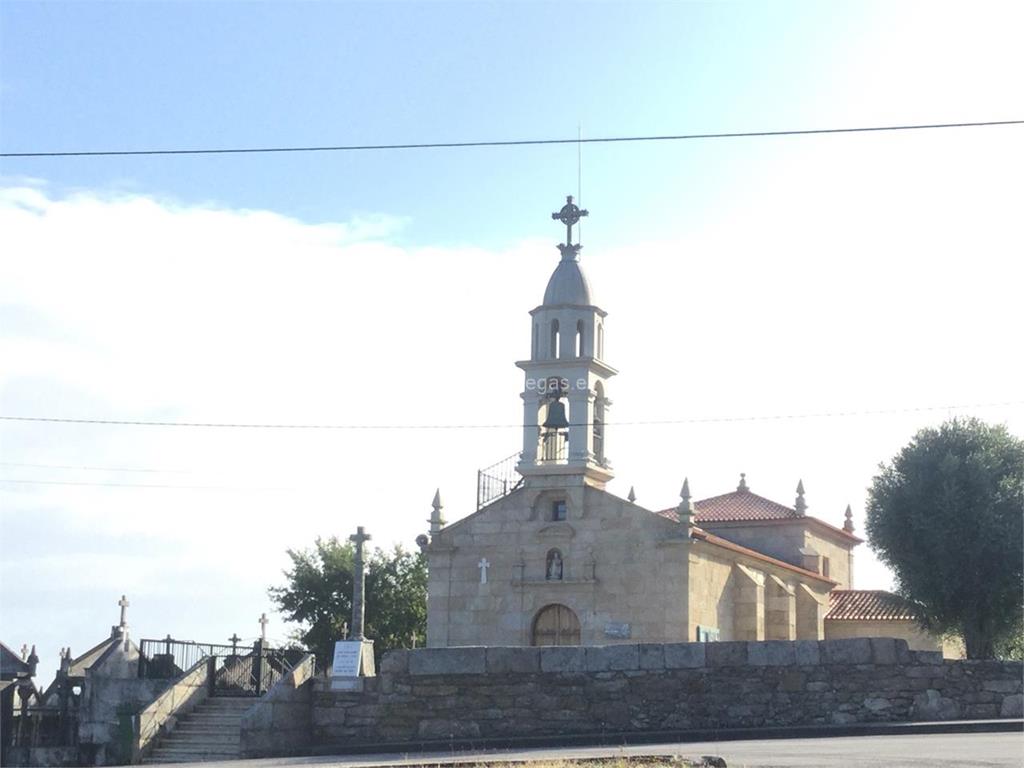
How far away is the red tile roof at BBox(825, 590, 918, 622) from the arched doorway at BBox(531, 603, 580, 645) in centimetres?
975

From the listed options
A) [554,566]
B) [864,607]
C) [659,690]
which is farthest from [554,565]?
[659,690]

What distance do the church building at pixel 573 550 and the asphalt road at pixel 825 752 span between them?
17.8m

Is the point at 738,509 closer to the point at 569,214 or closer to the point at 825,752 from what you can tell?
the point at 569,214

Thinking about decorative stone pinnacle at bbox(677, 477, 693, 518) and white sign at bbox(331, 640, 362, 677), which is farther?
decorative stone pinnacle at bbox(677, 477, 693, 518)

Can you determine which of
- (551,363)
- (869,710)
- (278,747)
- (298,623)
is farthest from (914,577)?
(298,623)

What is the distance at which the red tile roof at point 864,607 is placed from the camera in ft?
142

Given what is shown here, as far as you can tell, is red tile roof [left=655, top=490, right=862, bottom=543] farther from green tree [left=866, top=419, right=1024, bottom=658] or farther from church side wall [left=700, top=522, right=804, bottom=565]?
green tree [left=866, top=419, right=1024, bottom=658]

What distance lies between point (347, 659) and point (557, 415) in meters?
15.4

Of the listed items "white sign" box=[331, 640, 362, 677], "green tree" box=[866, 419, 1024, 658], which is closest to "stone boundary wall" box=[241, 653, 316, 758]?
"white sign" box=[331, 640, 362, 677]

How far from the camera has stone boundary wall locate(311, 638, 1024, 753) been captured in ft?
70.9

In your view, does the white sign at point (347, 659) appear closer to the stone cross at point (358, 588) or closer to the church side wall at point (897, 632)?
the stone cross at point (358, 588)

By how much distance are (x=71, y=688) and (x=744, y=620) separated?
18.9 m

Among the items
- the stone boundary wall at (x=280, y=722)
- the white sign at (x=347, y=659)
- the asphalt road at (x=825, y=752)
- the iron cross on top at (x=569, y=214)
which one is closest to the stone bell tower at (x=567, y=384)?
the iron cross on top at (x=569, y=214)

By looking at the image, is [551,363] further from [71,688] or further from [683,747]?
[683,747]
